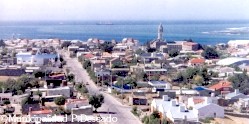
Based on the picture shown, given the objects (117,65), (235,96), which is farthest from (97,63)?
(235,96)

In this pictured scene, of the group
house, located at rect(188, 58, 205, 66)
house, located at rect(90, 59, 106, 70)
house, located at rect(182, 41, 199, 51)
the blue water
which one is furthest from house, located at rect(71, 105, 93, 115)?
the blue water

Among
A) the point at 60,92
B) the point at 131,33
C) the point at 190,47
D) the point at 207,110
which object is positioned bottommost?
the point at 131,33

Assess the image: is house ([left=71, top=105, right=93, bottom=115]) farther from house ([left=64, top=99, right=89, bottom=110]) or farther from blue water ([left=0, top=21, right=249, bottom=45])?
blue water ([left=0, top=21, right=249, bottom=45])

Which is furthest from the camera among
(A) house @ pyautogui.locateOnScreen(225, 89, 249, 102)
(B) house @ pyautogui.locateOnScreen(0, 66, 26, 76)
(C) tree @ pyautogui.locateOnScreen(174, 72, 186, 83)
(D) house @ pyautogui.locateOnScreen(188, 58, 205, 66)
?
(D) house @ pyautogui.locateOnScreen(188, 58, 205, 66)

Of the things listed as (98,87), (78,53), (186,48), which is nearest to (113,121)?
(98,87)

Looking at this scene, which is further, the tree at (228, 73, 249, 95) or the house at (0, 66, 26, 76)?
the house at (0, 66, 26, 76)

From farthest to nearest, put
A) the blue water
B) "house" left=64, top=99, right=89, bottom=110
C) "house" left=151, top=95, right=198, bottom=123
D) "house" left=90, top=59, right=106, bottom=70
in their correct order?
the blue water → "house" left=90, top=59, right=106, bottom=70 → "house" left=64, top=99, right=89, bottom=110 → "house" left=151, top=95, right=198, bottom=123

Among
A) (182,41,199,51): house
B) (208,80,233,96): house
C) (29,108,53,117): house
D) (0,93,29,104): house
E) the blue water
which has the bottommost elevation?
the blue water

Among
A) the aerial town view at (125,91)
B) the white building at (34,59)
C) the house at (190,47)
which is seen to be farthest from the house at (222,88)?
the house at (190,47)

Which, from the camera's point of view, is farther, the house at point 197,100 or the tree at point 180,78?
the tree at point 180,78

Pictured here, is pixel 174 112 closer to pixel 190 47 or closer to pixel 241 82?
pixel 241 82

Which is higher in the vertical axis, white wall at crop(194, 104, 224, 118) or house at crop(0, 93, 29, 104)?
white wall at crop(194, 104, 224, 118)

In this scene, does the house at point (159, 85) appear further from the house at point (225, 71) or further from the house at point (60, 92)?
the house at point (225, 71)
